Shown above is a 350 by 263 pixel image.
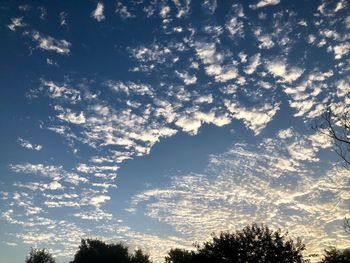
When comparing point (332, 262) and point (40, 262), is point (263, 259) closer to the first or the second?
point (332, 262)

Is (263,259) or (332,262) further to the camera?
(332,262)

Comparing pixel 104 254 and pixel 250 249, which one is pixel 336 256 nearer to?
pixel 250 249

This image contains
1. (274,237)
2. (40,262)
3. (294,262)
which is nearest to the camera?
(294,262)

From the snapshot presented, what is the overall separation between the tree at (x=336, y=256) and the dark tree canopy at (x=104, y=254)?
121 ft

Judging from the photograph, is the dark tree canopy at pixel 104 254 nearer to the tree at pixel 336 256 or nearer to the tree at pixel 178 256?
the tree at pixel 178 256

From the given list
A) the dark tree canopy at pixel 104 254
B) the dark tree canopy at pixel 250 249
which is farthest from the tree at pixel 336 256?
the dark tree canopy at pixel 104 254

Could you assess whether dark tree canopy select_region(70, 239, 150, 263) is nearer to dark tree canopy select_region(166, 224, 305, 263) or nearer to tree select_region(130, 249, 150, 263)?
tree select_region(130, 249, 150, 263)

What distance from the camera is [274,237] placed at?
164 feet

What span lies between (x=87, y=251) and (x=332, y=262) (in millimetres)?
48785

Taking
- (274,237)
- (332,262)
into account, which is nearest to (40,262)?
(274,237)

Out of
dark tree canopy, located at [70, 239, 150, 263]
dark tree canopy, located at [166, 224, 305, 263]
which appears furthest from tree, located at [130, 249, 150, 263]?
dark tree canopy, located at [166, 224, 305, 263]

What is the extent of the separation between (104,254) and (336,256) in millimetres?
45586

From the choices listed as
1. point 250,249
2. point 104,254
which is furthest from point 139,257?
point 250,249

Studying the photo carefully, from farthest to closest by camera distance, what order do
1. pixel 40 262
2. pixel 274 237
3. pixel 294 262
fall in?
1. pixel 40 262
2. pixel 274 237
3. pixel 294 262
